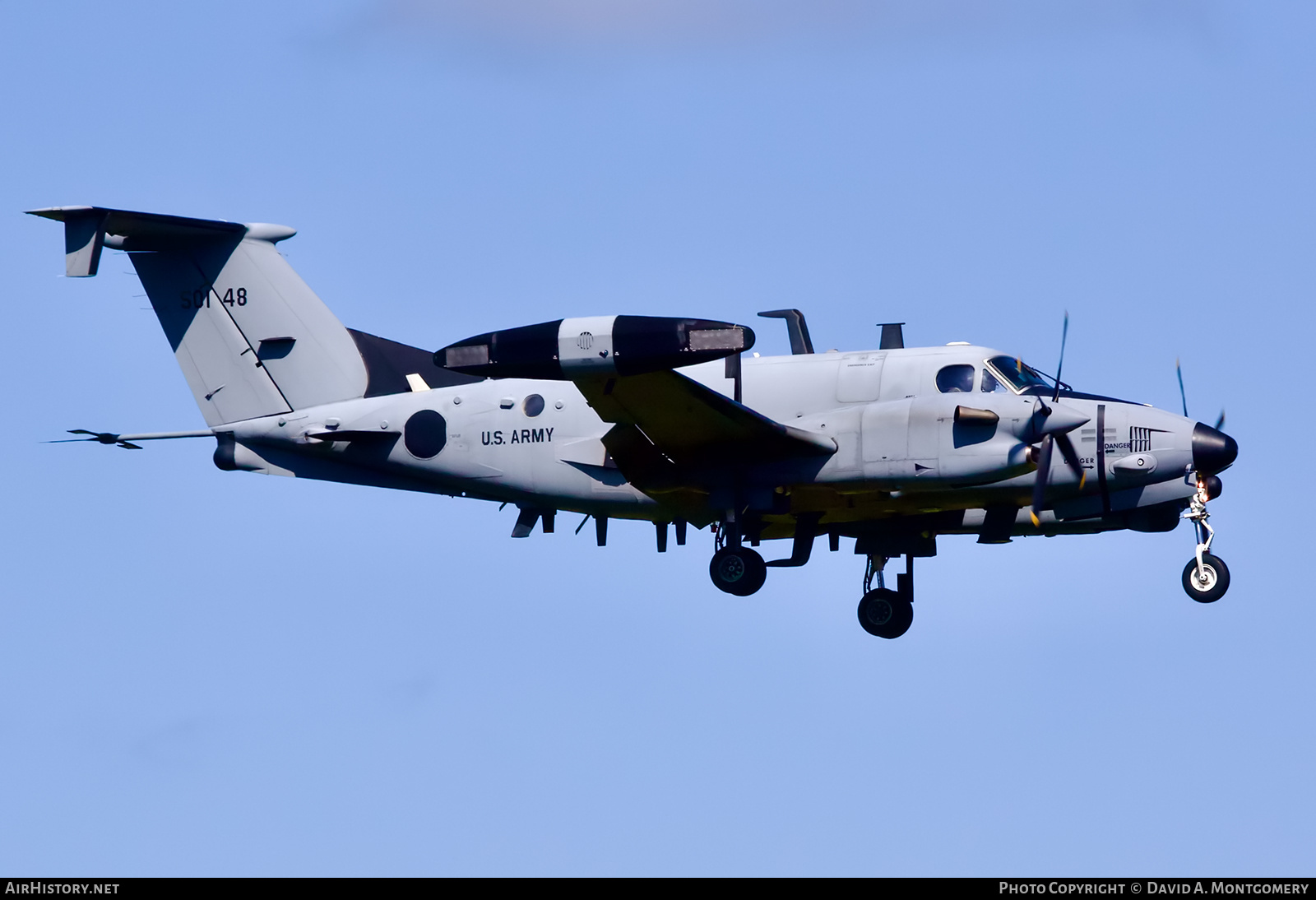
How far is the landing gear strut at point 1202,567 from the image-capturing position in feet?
72.9

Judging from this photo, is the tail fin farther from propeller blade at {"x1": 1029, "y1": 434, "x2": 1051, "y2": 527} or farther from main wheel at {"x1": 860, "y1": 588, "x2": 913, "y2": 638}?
propeller blade at {"x1": 1029, "y1": 434, "x2": 1051, "y2": 527}

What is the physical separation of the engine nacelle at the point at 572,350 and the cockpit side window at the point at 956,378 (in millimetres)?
4566

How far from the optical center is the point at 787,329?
81.7ft

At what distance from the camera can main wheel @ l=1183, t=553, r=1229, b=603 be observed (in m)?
22.2

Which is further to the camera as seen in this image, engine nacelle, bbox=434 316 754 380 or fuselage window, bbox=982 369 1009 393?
fuselage window, bbox=982 369 1009 393

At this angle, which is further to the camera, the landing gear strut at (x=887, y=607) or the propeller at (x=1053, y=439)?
the landing gear strut at (x=887, y=607)

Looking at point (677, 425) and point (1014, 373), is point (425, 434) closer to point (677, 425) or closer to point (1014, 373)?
point (677, 425)

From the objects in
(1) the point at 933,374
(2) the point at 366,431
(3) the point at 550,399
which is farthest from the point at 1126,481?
(2) the point at 366,431

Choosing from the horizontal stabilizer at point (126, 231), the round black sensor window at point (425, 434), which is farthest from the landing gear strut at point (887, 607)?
the horizontal stabilizer at point (126, 231)

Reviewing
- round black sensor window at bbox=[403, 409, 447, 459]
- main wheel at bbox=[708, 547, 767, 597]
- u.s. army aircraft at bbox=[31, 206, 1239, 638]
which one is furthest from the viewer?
round black sensor window at bbox=[403, 409, 447, 459]

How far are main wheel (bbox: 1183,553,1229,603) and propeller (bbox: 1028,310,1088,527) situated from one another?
1.75 metres

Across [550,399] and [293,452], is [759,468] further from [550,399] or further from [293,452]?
[293,452]

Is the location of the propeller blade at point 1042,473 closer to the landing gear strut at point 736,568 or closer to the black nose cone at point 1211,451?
the black nose cone at point 1211,451

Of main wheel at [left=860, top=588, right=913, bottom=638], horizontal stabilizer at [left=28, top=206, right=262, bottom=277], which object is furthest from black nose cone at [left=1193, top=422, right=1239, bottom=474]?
horizontal stabilizer at [left=28, top=206, right=262, bottom=277]
